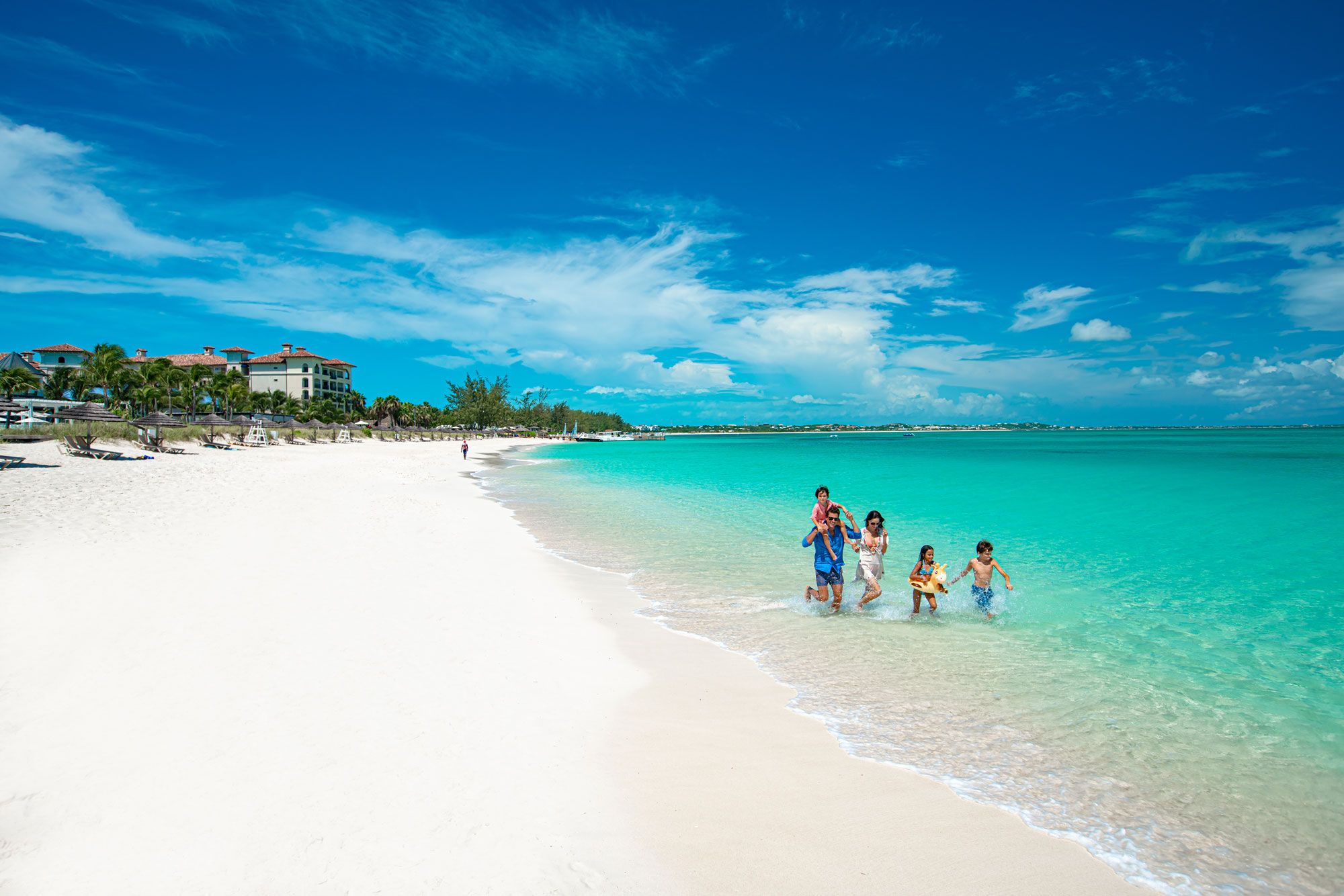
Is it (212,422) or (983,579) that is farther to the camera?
(212,422)

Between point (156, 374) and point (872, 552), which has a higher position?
point (156, 374)

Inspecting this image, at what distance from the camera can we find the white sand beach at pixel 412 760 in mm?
3457

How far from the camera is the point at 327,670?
232 inches

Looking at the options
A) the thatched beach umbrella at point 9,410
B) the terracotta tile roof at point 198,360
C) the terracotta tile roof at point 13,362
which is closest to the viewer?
the thatched beach umbrella at point 9,410

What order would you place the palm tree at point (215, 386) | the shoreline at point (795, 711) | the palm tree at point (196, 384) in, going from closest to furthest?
1. the shoreline at point (795, 711)
2. the palm tree at point (196, 384)
3. the palm tree at point (215, 386)

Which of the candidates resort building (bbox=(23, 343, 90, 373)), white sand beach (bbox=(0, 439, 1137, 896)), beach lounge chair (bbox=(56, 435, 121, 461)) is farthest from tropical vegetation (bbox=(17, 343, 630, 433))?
white sand beach (bbox=(0, 439, 1137, 896))

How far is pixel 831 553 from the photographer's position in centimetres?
940

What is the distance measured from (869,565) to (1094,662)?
2.98 metres

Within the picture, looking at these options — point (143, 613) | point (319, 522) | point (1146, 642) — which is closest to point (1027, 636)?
point (1146, 642)

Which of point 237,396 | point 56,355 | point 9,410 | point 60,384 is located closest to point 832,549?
point 9,410

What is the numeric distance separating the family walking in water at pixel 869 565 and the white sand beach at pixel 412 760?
2747 millimetres

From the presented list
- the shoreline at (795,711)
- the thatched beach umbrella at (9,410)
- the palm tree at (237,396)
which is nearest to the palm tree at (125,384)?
the palm tree at (237,396)

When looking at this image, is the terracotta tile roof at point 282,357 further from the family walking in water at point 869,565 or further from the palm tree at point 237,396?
the family walking in water at point 869,565

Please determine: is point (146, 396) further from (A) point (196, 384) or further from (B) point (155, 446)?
(B) point (155, 446)
